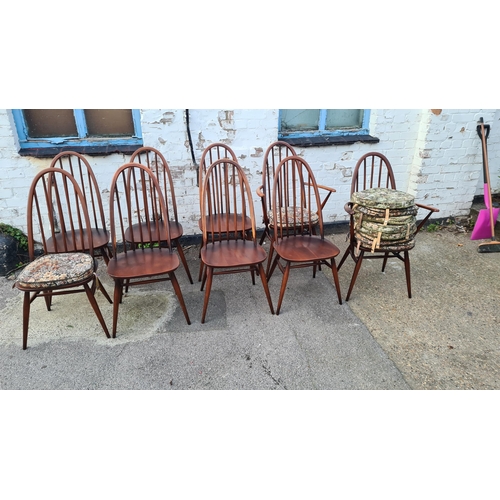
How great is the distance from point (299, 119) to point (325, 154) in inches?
16.5

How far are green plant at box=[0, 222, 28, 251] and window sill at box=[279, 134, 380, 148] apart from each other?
2460mm

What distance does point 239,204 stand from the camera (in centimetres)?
338

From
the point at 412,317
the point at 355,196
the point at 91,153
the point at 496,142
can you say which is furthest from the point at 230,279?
the point at 496,142

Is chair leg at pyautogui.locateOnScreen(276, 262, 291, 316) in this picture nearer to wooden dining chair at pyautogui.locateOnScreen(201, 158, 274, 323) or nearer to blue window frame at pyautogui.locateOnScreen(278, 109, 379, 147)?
wooden dining chair at pyautogui.locateOnScreen(201, 158, 274, 323)

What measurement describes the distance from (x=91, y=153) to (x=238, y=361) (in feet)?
6.99

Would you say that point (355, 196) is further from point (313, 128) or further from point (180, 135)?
point (180, 135)

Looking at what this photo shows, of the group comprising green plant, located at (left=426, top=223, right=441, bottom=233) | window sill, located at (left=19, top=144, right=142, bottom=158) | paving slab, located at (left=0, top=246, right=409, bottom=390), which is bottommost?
paving slab, located at (left=0, top=246, right=409, bottom=390)

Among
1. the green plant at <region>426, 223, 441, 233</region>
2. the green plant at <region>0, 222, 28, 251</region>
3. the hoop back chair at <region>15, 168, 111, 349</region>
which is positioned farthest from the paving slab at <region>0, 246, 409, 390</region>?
the green plant at <region>426, 223, 441, 233</region>

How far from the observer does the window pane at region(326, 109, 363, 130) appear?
3.54 meters

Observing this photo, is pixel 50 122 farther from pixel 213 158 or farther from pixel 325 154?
pixel 325 154

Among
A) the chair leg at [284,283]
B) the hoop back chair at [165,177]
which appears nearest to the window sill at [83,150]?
the hoop back chair at [165,177]

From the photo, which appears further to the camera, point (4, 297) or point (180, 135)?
point (180, 135)
